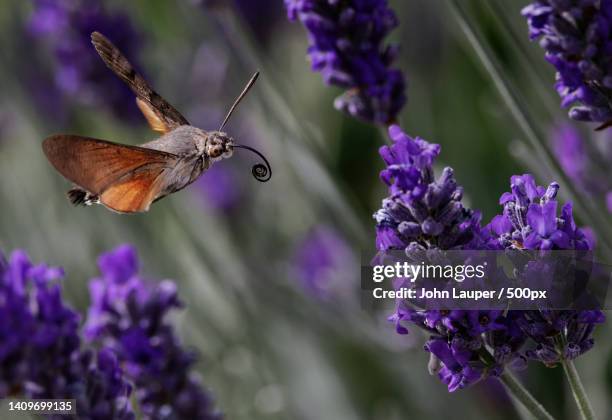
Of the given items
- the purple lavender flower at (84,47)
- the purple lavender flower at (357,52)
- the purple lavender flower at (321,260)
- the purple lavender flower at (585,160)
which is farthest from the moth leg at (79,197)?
the purple lavender flower at (321,260)

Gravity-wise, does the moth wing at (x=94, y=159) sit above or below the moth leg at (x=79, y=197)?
above

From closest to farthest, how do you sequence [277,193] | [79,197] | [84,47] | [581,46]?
[581,46]
[79,197]
[84,47]
[277,193]

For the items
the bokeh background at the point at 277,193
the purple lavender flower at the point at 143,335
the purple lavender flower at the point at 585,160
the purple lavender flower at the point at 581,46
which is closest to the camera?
the purple lavender flower at the point at 581,46

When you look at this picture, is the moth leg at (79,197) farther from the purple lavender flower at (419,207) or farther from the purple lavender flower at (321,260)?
the purple lavender flower at (321,260)

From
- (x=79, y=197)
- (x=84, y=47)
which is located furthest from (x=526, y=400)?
(x=84, y=47)

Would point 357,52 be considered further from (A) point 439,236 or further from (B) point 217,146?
(A) point 439,236

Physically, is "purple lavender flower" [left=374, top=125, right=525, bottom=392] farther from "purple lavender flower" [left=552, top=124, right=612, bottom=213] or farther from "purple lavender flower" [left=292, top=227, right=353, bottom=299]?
"purple lavender flower" [left=292, top=227, right=353, bottom=299]

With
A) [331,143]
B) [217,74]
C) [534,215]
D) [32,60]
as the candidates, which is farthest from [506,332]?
[32,60]

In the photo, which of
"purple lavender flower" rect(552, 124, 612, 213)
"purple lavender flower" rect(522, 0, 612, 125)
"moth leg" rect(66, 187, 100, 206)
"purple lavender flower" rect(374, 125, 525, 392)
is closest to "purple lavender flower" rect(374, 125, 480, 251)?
"purple lavender flower" rect(374, 125, 525, 392)
